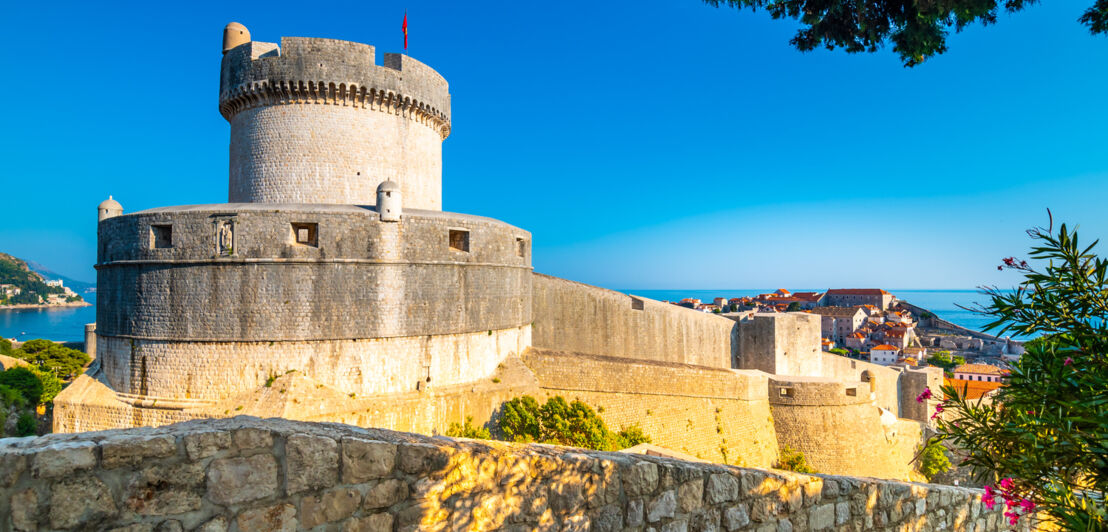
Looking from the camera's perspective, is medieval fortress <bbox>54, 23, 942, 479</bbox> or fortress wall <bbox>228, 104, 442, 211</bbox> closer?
medieval fortress <bbox>54, 23, 942, 479</bbox>

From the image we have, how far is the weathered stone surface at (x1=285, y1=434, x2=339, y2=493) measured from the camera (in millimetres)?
2562

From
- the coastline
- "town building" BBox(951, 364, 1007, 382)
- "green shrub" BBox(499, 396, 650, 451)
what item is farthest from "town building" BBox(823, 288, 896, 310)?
the coastline

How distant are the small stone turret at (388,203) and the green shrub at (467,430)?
4196mm

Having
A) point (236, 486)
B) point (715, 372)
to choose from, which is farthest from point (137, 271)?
point (715, 372)

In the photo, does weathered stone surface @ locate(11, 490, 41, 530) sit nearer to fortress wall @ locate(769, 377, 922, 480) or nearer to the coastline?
fortress wall @ locate(769, 377, 922, 480)

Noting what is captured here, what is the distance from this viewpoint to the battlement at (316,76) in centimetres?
1183

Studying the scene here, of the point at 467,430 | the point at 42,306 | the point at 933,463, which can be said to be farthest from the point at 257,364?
the point at 42,306

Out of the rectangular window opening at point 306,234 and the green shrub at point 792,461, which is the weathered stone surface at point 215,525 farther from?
the green shrub at point 792,461

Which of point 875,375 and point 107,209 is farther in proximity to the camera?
point 875,375

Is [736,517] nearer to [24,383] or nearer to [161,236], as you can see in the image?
[161,236]

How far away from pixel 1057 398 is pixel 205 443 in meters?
4.85

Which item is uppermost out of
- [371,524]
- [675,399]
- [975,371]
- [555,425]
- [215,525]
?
[215,525]

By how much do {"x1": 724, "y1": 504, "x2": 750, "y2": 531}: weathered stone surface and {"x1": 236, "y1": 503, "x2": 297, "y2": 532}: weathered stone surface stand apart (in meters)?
2.73

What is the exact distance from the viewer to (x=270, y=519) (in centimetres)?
254
